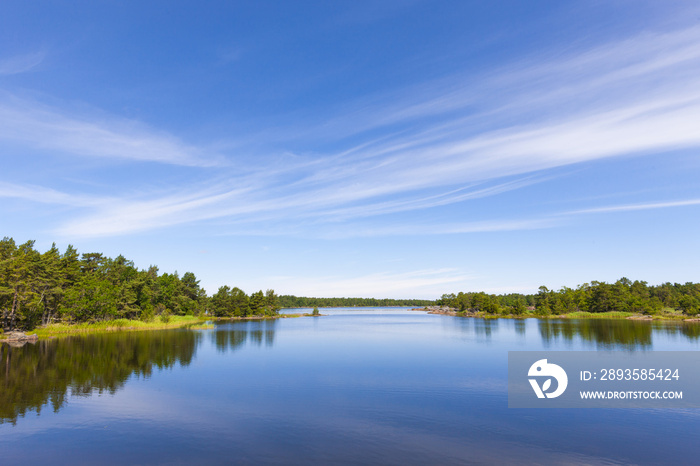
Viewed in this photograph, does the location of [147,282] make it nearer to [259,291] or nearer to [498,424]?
[259,291]

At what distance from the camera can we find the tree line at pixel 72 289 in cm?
7219

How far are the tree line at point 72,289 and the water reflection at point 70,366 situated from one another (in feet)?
40.9

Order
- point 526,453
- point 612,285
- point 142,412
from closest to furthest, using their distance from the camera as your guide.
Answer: point 526,453 < point 142,412 < point 612,285

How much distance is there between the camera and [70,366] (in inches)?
1802

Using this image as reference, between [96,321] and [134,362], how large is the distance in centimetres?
5909

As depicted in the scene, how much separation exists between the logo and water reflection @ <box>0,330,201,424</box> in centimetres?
4029

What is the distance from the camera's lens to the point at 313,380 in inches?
1603

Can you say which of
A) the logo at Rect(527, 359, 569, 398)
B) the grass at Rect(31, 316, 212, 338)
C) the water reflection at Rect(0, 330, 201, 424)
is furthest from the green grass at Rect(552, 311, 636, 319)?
the water reflection at Rect(0, 330, 201, 424)

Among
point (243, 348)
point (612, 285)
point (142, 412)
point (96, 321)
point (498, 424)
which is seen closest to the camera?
point (498, 424)

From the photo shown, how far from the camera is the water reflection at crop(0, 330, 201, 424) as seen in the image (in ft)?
106

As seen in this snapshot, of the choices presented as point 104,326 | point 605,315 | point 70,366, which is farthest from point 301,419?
point 605,315

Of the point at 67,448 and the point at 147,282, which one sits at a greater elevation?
the point at 147,282

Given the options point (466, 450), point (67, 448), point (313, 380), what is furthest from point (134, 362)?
point (466, 450)

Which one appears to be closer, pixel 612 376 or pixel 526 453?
pixel 526 453
